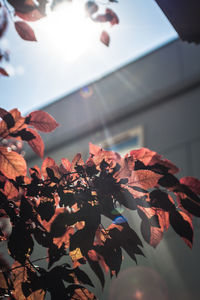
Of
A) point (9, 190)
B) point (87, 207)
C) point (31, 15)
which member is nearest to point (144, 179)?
point (87, 207)

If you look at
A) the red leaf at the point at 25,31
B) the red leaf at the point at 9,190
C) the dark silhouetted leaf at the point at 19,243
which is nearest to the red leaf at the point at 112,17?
the red leaf at the point at 25,31

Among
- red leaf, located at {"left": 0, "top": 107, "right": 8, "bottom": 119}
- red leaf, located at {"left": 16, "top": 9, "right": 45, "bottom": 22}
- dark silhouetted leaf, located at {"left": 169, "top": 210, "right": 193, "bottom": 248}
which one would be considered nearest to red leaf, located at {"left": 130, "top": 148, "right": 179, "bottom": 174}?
dark silhouetted leaf, located at {"left": 169, "top": 210, "right": 193, "bottom": 248}

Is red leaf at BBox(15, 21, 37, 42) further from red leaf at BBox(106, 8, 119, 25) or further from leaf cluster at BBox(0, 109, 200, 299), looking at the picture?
red leaf at BBox(106, 8, 119, 25)

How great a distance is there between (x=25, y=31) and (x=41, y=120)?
33 cm

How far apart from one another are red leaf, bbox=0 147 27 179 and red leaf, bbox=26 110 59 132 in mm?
141

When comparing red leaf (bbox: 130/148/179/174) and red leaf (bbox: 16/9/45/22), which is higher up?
red leaf (bbox: 16/9/45/22)

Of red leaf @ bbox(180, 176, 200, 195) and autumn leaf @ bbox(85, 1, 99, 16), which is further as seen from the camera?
autumn leaf @ bbox(85, 1, 99, 16)

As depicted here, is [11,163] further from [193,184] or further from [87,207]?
[193,184]

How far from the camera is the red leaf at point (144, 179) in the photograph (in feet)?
2.12

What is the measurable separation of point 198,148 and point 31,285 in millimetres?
2689

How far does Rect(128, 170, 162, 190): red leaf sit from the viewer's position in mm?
647

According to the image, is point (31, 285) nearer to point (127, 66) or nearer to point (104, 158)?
point (104, 158)

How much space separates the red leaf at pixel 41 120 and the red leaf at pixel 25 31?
271 millimetres

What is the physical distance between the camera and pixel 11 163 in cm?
70
